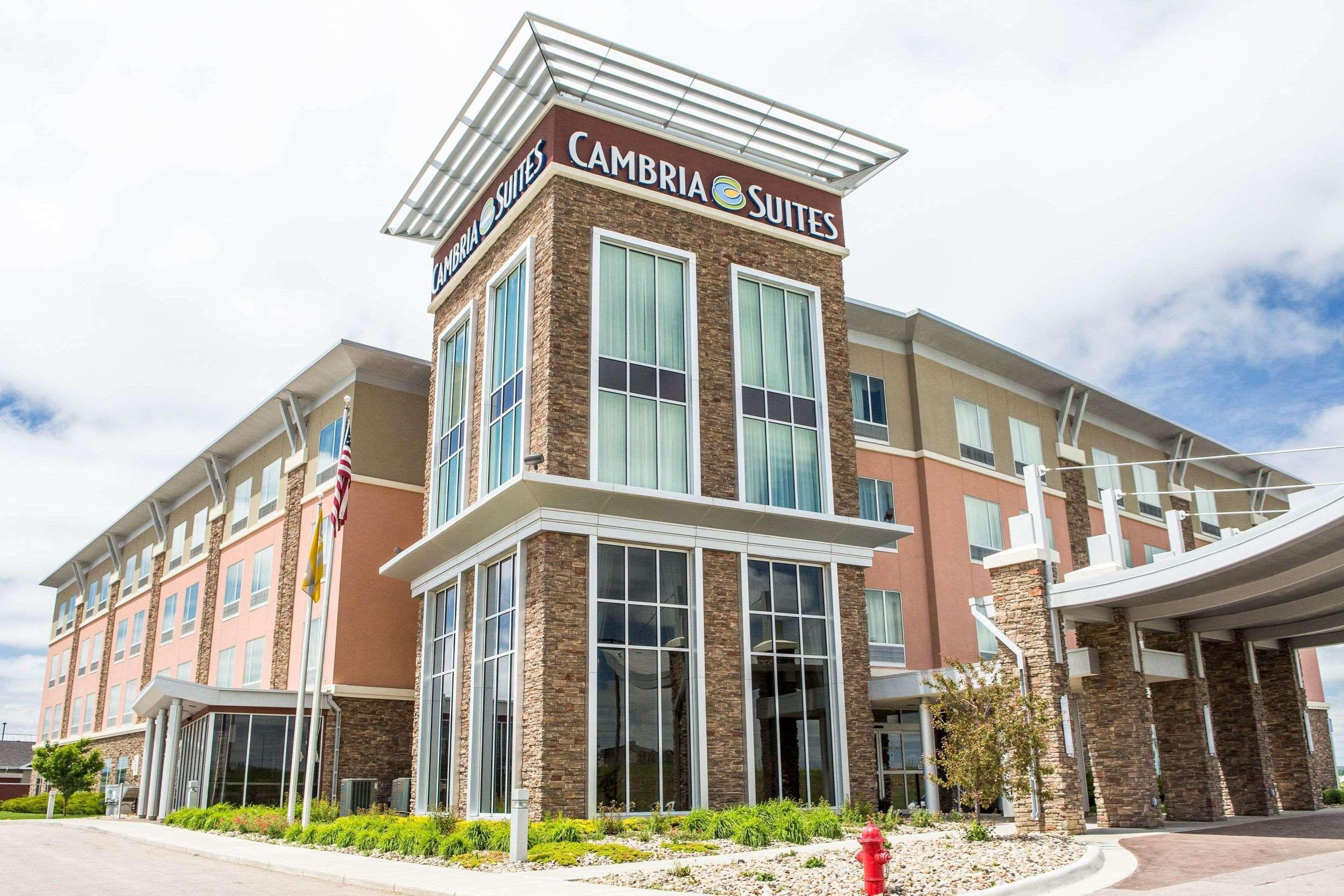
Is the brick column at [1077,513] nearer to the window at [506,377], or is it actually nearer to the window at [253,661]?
the window at [506,377]

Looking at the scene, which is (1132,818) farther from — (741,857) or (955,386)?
(955,386)

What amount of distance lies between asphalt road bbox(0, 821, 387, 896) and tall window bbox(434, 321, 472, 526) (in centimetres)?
1119

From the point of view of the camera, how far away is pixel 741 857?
54.5 feet

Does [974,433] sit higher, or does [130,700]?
[974,433]

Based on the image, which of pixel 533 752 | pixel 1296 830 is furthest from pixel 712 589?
pixel 1296 830

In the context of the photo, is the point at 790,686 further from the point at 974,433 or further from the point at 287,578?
the point at 287,578

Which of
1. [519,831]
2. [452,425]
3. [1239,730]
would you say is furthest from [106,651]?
[1239,730]

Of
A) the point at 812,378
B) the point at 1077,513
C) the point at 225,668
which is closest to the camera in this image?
the point at 812,378

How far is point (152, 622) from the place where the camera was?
169 feet

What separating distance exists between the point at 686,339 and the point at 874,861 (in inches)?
676

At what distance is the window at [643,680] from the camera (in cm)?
2283

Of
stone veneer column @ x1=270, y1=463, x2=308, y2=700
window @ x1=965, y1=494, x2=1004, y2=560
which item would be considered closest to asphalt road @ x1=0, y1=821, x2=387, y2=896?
stone veneer column @ x1=270, y1=463, x2=308, y2=700

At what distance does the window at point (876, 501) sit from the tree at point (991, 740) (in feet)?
47.4

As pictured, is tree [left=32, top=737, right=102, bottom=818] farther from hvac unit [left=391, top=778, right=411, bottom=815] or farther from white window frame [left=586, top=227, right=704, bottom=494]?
white window frame [left=586, top=227, right=704, bottom=494]
